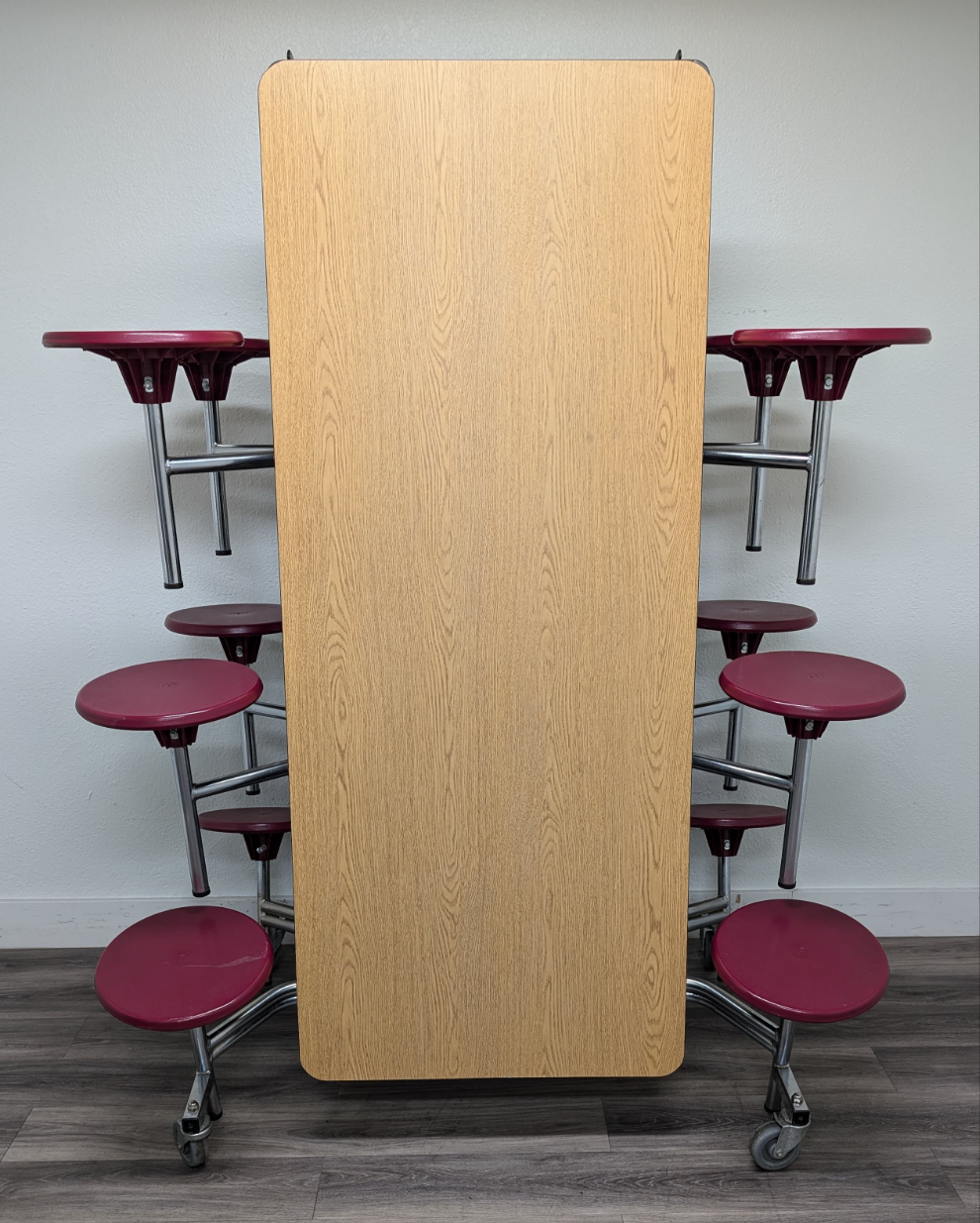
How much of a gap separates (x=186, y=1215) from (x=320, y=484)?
4.20ft

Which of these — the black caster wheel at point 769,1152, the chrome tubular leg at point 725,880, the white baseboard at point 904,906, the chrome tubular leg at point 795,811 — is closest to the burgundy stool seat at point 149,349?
the chrome tubular leg at point 795,811

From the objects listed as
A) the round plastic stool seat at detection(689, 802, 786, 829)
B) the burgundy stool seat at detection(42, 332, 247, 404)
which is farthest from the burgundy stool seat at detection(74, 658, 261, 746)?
the round plastic stool seat at detection(689, 802, 786, 829)

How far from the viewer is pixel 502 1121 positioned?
1812mm

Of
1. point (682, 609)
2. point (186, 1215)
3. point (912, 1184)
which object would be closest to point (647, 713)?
point (682, 609)

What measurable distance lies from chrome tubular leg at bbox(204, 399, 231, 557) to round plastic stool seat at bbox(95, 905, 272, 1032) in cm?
76

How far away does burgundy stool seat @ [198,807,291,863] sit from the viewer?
2.02m

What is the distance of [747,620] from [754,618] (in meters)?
0.02

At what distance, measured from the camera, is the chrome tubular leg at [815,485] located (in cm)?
168

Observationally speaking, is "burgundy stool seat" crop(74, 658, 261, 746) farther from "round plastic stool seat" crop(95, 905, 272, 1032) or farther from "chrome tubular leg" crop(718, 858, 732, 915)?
"chrome tubular leg" crop(718, 858, 732, 915)

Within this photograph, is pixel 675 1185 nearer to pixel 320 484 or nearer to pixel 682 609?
pixel 682 609

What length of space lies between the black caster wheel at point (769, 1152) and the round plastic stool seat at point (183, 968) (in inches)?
37.2

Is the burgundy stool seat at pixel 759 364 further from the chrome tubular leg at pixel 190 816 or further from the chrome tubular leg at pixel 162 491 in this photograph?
the chrome tubular leg at pixel 190 816

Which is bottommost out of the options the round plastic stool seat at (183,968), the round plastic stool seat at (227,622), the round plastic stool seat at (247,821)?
the round plastic stool seat at (183,968)

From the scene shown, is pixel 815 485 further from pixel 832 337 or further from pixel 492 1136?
pixel 492 1136
